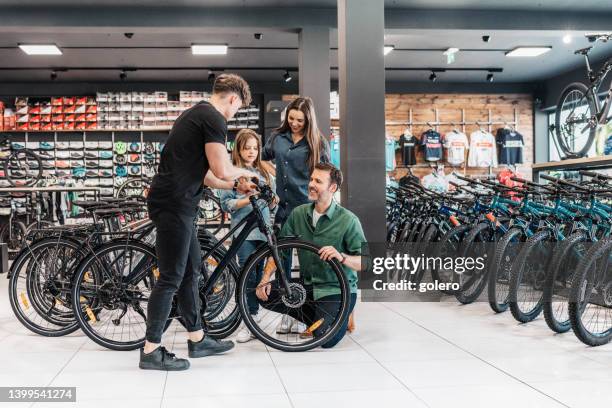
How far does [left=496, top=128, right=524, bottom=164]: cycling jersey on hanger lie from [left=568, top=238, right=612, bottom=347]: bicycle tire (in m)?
9.88

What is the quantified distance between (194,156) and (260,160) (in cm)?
129

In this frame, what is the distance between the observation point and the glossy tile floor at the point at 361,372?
2.85 metres

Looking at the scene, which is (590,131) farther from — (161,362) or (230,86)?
(161,362)

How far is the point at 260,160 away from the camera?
4660 millimetres

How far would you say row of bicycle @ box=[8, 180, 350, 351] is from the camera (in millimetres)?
3734

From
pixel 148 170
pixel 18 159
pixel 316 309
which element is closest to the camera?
pixel 316 309

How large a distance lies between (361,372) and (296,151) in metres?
1.57

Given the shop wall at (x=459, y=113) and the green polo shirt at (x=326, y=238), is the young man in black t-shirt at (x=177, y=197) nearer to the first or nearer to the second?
the green polo shirt at (x=326, y=238)

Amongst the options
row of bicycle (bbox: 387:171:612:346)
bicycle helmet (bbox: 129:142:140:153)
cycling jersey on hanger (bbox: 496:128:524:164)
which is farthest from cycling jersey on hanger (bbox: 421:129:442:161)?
row of bicycle (bbox: 387:171:612:346)

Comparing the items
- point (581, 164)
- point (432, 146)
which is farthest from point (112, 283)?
point (432, 146)

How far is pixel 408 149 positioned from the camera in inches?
515

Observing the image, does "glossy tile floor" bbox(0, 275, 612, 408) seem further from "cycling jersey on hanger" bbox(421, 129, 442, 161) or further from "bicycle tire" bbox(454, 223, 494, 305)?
"cycling jersey on hanger" bbox(421, 129, 442, 161)

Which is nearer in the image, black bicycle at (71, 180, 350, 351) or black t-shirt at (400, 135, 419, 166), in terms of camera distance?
black bicycle at (71, 180, 350, 351)

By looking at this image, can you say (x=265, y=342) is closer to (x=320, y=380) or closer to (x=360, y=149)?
(x=320, y=380)
